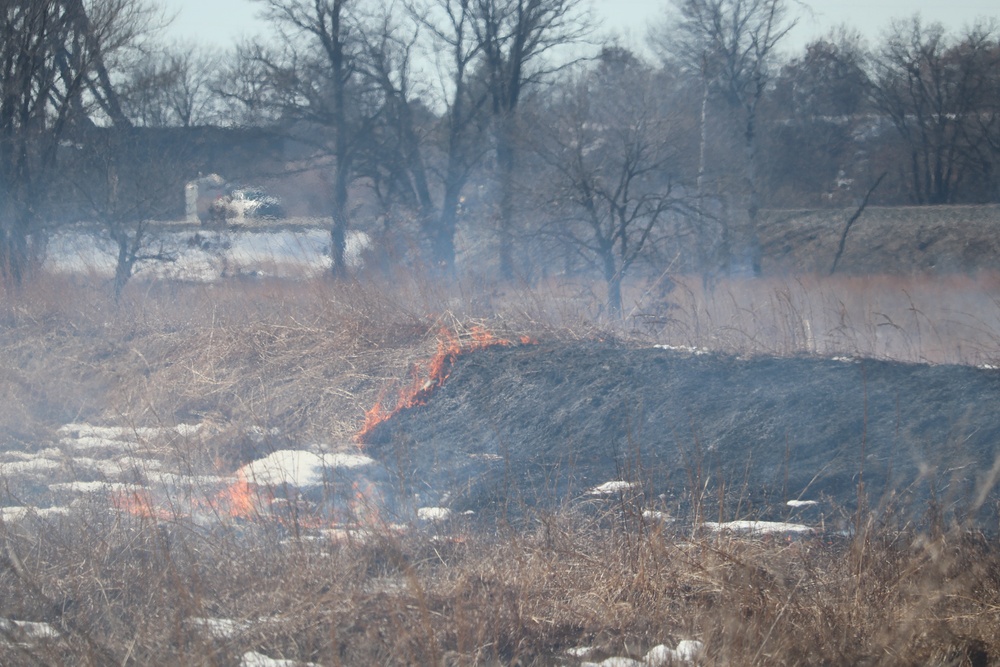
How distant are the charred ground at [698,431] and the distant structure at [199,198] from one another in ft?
32.5

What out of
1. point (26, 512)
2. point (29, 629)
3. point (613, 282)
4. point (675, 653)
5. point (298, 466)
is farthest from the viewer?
point (613, 282)

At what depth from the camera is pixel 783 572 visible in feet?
12.1

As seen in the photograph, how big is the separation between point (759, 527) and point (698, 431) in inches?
58.4

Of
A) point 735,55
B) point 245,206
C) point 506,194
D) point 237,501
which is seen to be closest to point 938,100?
point 735,55

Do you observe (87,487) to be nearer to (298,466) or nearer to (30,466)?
(30,466)

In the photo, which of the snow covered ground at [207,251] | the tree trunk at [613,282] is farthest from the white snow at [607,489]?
the snow covered ground at [207,251]

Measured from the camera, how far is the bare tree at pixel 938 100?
19.0m

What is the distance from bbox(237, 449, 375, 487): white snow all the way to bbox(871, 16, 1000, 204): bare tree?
712 inches

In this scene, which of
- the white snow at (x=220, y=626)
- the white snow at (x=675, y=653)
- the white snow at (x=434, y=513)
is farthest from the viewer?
the white snow at (x=434, y=513)

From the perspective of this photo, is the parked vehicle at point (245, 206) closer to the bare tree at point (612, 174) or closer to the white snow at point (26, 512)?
the bare tree at point (612, 174)

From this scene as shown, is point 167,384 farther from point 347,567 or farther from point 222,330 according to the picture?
point 347,567

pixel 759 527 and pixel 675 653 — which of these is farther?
pixel 759 527

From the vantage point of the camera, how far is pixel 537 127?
1362 cm

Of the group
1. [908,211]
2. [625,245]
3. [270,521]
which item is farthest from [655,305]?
[908,211]
